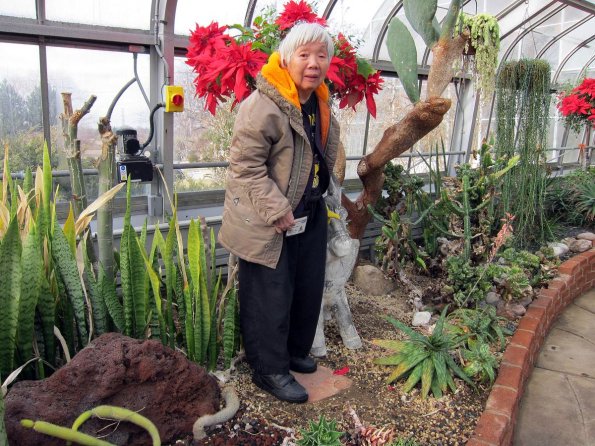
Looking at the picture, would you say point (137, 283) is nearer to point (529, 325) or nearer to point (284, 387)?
point (284, 387)

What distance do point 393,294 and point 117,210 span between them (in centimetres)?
284

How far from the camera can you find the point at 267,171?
2.15m

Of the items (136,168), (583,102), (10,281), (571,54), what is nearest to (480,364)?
(10,281)

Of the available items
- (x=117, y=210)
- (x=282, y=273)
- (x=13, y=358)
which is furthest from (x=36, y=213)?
(x=117, y=210)

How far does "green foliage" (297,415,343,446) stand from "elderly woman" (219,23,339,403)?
0.31 m

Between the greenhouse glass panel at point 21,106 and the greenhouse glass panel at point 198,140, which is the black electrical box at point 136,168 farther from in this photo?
the greenhouse glass panel at point 198,140

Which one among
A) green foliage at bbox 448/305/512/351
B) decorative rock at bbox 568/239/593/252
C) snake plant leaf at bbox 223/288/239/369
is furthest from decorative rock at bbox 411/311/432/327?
decorative rock at bbox 568/239/593/252

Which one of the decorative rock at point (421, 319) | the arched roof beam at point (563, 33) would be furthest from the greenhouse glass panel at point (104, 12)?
the arched roof beam at point (563, 33)

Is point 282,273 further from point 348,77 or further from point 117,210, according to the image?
point 117,210

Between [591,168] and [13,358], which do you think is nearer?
[13,358]

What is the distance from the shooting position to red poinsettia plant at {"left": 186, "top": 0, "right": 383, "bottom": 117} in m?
2.44

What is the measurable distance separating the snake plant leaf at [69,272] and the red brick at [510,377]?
74.5 inches

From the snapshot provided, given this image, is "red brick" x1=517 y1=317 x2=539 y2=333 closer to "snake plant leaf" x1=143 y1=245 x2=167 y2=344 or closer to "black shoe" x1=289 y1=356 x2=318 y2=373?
"black shoe" x1=289 y1=356 x2=318 y2=373

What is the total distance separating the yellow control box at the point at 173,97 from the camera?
4414 millimetres
